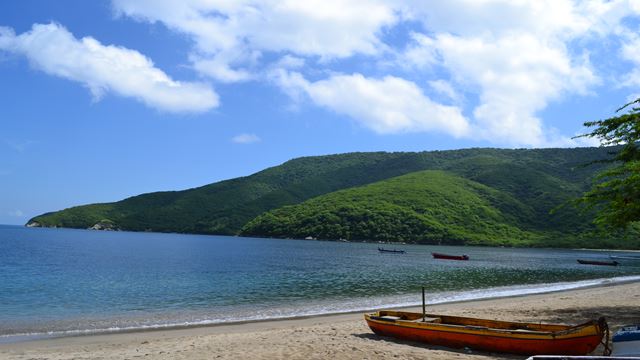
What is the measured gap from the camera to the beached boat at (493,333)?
16.4 meters

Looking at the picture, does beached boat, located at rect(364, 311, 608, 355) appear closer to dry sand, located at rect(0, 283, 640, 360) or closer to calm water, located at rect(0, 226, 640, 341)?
dry sand, located at rect(0, 283, 640, 360)

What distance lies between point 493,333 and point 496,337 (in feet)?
0.55

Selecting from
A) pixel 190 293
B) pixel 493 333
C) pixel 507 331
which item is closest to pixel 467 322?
pixel 493 333

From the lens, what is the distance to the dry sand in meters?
18.3

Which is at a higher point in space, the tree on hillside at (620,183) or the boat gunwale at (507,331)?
the tree on hillside at (620,183)

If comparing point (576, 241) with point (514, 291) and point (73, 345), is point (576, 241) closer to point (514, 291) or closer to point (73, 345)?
point (514, 291)

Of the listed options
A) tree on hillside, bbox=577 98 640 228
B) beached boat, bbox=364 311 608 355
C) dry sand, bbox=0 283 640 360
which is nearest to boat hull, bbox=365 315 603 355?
beached boat, bbox=364 311 608 355

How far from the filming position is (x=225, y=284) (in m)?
48.5

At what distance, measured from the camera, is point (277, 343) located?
20484 millimetres

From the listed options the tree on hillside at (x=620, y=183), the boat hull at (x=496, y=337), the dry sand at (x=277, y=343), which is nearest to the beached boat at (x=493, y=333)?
the boat hull at (x=496, y=337)

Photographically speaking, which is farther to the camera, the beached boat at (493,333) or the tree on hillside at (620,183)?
the tree on hillside at (620,183)

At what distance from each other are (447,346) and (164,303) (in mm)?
23091

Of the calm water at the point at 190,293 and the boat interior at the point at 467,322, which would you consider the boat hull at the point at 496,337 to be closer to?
the boat interior at the point at 467,322

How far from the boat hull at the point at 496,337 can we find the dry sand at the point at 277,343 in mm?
374
